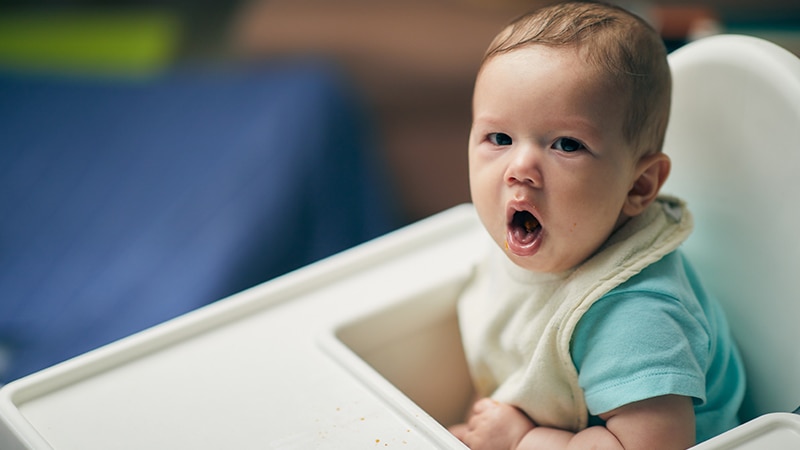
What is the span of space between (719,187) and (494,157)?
0.66ft

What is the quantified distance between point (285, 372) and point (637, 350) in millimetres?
251

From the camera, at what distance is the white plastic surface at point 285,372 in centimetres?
61

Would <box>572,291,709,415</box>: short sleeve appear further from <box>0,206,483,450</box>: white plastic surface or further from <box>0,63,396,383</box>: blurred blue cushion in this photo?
<box>0,63,396,383</box>: blurred blue cushion

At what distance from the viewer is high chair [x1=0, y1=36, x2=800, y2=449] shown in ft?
2.01

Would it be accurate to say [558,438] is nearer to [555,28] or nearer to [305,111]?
[555,28]

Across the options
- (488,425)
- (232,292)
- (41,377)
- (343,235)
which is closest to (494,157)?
(488,425)

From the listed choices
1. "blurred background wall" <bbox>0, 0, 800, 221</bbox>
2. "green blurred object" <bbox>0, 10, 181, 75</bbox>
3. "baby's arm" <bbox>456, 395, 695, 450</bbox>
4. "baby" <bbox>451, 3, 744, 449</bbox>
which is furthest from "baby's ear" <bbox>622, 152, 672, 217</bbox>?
"green blurred object" <bbox>0, 10, 181, 75</bbox>

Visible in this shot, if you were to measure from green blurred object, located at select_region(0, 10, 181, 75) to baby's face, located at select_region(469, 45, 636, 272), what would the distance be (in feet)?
4.45

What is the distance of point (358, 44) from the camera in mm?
2000

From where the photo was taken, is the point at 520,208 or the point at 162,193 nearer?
the point at 520,208

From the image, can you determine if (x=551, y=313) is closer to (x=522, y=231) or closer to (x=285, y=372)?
(x=522, y=231)

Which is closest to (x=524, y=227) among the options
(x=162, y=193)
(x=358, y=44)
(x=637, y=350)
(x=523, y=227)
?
(x=523, y=227)

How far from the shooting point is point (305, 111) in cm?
159

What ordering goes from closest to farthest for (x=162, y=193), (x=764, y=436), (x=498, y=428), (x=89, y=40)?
(x=764, y=436) < (x=498, y=428) < (x=162, y=193) < (x=89, y=40)
